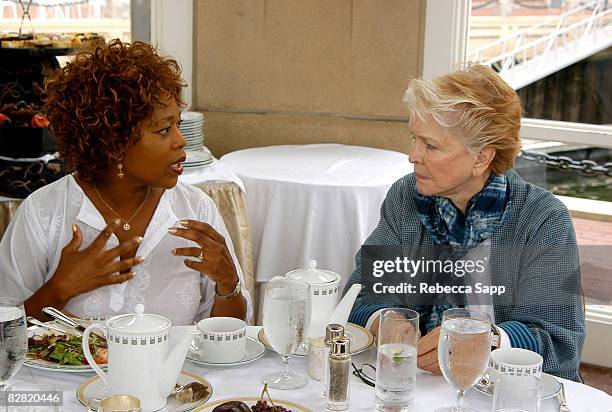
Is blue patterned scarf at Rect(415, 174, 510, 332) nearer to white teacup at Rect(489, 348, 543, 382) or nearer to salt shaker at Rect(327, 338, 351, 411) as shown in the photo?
white teacup at Rect(489, 348, 543, 382)

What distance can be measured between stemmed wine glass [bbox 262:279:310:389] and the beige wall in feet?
8.97

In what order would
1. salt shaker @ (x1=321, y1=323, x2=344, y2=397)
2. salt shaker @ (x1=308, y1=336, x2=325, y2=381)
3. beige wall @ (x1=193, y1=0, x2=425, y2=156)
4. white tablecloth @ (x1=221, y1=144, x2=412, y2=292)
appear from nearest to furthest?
salt shaker @ (x1=321, y1=323, x2=344, y2=397)
salt shaker @ (x1=308, y1=336, x2=325, y2=381)
white tablecloth @ (x1=221, y1=144, x2=412, y2=292)
beige wall @ (x1=193, y1=0, x2=425, y2=156)

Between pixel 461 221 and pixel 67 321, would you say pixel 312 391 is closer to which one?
pixel 67 321

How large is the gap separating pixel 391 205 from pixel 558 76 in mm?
2016

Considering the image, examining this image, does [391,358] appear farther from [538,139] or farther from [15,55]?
[538,139]

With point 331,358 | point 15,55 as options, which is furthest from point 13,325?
point 15,55

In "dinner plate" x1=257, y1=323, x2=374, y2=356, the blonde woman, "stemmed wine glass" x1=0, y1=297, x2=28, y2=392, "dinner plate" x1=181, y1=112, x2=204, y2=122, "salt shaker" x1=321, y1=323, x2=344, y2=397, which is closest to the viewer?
"stemmed wine glass" x1=0, y1=297, x2=28, y2=392

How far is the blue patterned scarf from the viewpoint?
7.26 feet

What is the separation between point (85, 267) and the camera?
2.15 meters

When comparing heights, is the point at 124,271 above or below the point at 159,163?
below

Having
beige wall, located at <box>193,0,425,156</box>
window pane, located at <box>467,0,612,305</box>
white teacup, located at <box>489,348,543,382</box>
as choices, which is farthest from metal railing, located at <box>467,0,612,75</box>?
white teacup, located at <box>489,348,543,382</box>

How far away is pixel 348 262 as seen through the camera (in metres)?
3.52

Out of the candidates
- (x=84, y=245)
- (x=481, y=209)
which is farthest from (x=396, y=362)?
(x=84, y=245)

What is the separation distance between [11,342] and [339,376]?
53 centimetres
